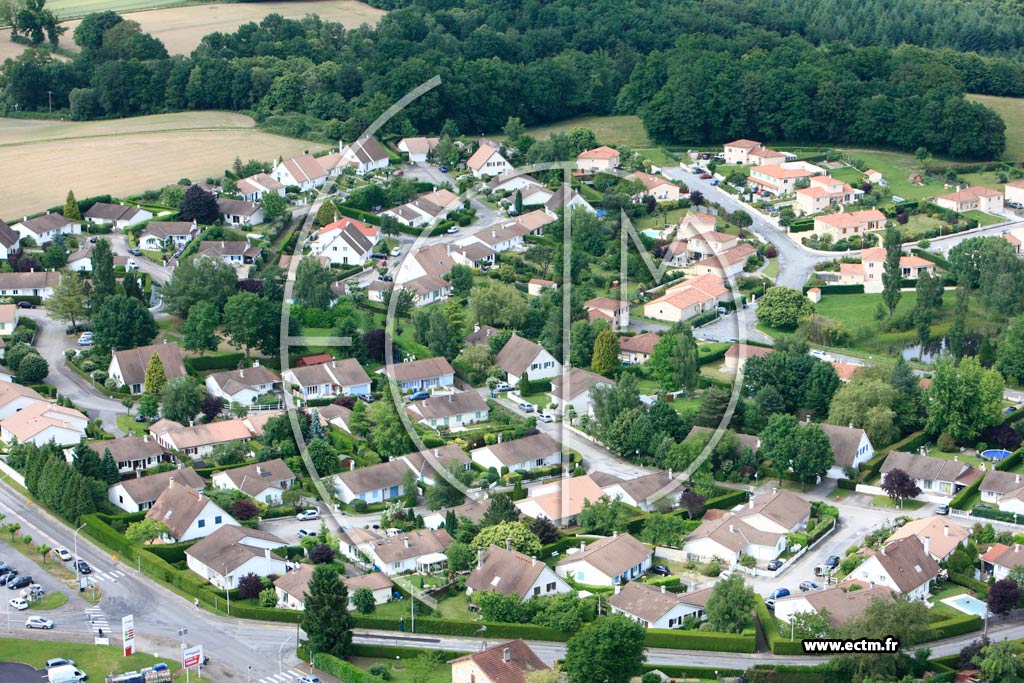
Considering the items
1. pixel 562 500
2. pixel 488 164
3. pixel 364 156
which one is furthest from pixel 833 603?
pixel 364 156

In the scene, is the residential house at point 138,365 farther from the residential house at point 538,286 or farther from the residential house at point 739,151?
the residential house at point 739,151

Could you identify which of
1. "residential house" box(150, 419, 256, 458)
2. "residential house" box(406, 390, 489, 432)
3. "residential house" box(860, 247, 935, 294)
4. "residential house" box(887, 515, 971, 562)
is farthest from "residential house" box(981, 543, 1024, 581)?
"residential house" box(860, 247, 935, 294)

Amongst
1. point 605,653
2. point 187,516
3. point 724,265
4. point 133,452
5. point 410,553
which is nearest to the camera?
point 605,653

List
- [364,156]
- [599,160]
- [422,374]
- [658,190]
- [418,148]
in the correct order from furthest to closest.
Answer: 1. [418,148]
2. [599,160]
3. [364,156]
4. [658,190]
5. [422,374]

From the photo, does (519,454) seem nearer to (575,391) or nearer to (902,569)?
(575,391)

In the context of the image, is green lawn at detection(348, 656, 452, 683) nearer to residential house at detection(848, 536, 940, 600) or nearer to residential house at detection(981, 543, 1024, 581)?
residential house at detection(848, 536, 940, 600)

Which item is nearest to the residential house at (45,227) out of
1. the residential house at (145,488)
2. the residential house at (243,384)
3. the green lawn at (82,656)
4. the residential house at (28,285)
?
the residential house at (28,285)

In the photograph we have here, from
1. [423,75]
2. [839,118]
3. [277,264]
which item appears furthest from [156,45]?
[839,118]
